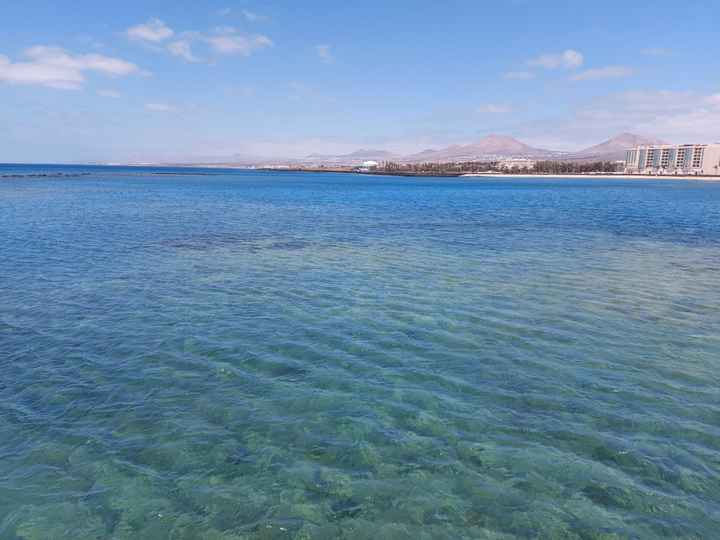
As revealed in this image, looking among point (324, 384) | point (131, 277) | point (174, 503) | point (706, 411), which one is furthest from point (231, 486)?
point (131, 277)

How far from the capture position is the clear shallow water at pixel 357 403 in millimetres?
6930

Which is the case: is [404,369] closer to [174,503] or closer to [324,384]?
[324,384]

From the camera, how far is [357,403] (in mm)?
9969

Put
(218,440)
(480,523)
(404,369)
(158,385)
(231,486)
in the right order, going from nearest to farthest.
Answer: (480,523) → (231,486) → (218,440) → (158,385) → (404,369)

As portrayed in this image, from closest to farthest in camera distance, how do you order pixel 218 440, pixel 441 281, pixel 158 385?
pixel 218 440, pixel 158 385, pixel 441 281

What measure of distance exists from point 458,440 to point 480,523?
2.01m

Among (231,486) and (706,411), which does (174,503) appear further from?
(706,411)

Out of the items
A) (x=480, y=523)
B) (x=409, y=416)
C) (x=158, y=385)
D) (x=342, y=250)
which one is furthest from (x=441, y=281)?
(x=480, y=523)

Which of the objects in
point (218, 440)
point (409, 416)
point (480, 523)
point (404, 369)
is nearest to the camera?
point (480, 523)

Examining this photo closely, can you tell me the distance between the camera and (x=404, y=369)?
11.6m

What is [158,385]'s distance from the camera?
10.7 metres

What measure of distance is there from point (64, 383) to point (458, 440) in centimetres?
879

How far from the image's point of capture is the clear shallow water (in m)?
6.93

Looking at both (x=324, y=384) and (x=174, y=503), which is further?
(x=324, y=384)
